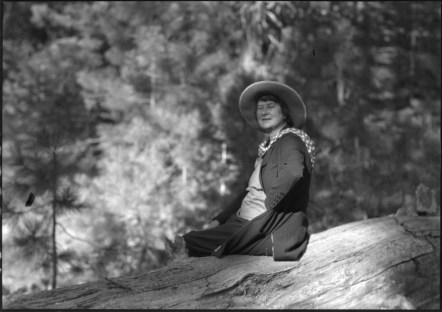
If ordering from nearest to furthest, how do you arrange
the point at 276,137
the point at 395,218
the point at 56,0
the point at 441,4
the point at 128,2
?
the point at 276,137 < the point at 395,218 < the point at 441,4 < the point at 128,2 < the point at 56,0

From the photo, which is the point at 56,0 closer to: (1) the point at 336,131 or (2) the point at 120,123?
(2) the point at 120,123

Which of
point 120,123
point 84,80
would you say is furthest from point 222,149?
point 84,80

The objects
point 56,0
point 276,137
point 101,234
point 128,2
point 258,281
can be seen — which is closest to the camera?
point 258,281

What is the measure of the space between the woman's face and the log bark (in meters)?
0.74

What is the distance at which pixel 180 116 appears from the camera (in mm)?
7117

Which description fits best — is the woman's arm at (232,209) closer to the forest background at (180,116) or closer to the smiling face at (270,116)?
the smiling face at (270,116)

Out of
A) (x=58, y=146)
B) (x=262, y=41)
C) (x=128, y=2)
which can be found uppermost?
(x=128, y=2)

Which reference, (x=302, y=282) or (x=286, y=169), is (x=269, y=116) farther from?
(x=302, y=282)

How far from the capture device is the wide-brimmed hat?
2.79 metres

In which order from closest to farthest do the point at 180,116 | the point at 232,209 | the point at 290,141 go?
the point at 290,141
the point at 232,209
the point at 180,116

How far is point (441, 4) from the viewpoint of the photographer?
734 cm

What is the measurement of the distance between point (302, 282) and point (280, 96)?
3.48ft

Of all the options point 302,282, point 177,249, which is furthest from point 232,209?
point 302,282

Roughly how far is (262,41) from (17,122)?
17.0ft
